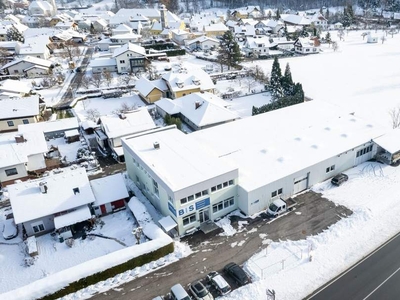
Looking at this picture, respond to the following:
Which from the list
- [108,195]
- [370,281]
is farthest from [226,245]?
[108,195]

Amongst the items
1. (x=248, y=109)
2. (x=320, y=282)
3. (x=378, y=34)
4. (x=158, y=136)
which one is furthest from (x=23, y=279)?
(x=378, y=34)

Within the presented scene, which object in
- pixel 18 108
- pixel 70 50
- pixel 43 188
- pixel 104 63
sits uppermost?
pixel 70 50

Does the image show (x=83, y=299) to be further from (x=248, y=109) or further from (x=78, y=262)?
(x=248, y=109)

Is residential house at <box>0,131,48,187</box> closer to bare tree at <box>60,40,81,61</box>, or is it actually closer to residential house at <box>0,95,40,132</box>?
residential house at <box>0,95,40,132</box>

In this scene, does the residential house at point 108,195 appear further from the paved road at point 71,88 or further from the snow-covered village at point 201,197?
the paved road at point 71,88

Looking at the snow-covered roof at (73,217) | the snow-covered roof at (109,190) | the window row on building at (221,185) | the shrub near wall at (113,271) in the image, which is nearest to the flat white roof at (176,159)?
the window row on building at (221,185)

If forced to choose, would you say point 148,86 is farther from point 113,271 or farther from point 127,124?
point 113,271
